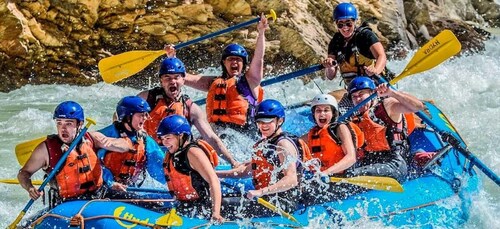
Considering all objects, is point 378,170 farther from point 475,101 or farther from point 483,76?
point 483,76

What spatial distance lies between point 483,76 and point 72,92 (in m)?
6.27

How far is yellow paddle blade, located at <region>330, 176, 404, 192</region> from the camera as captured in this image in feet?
17.1

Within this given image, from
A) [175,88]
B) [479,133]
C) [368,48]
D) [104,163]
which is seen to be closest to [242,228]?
[104,163]

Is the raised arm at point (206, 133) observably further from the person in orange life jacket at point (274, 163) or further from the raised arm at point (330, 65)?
the raised arm at point (330, 65)

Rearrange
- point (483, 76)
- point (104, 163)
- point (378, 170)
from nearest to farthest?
point (104, 163)
point (378, 170)
point (483, 76)

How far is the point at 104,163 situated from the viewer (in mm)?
5309

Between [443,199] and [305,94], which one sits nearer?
[443,199]

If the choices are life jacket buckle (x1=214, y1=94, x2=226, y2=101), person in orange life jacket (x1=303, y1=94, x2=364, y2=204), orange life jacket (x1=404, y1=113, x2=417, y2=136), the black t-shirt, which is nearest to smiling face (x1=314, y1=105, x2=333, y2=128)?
person in orange life jacket (x1=303, y1=94, x2=364, y2=204)

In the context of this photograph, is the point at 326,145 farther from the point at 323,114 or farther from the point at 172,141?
the point at 172,141

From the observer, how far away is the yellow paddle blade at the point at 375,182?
17.1ft

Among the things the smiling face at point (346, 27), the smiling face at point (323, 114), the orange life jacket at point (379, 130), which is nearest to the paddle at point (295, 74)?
the smiling face at point (346, 27)

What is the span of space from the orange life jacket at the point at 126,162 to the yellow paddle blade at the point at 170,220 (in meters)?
0.79

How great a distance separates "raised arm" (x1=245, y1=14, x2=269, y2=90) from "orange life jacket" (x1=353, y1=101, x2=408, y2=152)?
91 cm

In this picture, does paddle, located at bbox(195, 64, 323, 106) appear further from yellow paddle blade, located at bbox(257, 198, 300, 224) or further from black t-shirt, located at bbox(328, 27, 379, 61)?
yellow paddle blade, located at bbox(257, 198, 300, 224)
